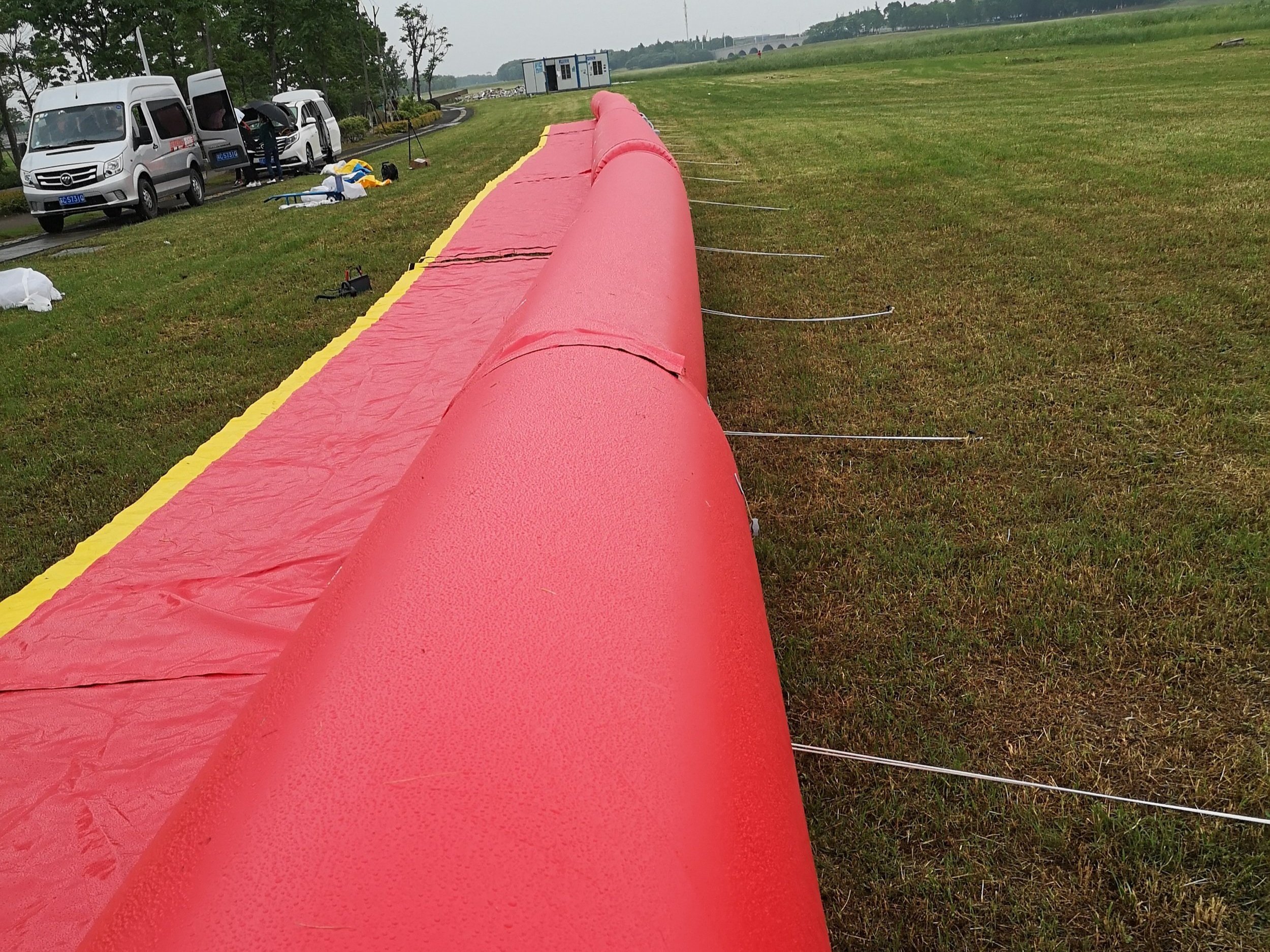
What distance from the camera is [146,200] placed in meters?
12.4

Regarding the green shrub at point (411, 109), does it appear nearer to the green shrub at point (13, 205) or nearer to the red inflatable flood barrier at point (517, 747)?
the green shrub at point (13, 205)

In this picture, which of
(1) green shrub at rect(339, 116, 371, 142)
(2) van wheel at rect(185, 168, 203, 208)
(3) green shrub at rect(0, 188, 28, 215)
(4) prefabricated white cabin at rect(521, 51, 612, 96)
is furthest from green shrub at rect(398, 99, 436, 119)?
(2) van wheel at rect(185, 168, 203, 208)

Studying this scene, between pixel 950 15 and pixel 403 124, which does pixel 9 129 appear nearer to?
pixel 403 124

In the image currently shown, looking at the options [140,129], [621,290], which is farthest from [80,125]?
[621,290]

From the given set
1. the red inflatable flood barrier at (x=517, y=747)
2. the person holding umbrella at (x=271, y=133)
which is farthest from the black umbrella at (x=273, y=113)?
the red inflatable flood barrier at (x=517, y=747)

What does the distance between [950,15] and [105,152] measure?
141 m

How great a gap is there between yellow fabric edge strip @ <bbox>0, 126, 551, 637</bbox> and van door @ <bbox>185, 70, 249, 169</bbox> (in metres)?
14.4

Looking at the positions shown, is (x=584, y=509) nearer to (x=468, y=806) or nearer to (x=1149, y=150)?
(x=468, y=806)

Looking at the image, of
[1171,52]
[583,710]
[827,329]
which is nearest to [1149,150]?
[827,329]

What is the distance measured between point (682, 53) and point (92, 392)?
18796 cm

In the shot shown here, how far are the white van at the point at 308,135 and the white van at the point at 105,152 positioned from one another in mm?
3008

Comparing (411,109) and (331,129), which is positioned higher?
(411,109)

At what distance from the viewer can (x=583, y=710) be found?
3.61 ft

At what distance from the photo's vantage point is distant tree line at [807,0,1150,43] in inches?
3829
